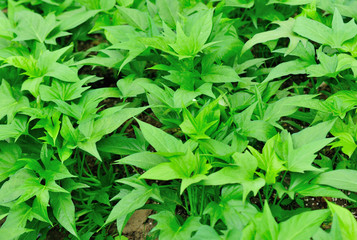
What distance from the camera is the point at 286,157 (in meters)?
2.11

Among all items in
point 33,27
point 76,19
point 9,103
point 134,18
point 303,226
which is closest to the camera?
point 303,226

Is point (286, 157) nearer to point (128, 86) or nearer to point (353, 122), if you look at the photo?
point (353, 122)

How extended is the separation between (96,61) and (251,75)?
1204 millimetres

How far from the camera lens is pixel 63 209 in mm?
2373

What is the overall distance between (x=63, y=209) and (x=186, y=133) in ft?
2.91

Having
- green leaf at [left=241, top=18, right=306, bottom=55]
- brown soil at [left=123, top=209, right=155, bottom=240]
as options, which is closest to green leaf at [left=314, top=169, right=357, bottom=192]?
green leaf at [left=241, top=18, right=306, bottom=55]

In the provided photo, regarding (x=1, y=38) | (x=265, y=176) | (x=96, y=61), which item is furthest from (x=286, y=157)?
(x=1, y=38)

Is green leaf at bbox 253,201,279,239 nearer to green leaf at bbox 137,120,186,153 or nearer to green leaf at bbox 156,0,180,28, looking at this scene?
green leaf at bbox 137,120,186,153

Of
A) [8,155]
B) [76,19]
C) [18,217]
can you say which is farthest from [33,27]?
[18,217]

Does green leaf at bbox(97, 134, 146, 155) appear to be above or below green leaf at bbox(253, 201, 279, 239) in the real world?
below

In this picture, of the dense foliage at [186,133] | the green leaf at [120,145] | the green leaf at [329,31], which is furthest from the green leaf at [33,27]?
the green leaf at [329,31]

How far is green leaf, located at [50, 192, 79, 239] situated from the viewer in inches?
91.7

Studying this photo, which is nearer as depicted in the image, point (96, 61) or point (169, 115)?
point (169, 115)

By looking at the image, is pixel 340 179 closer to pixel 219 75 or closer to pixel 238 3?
pixel 219 75
